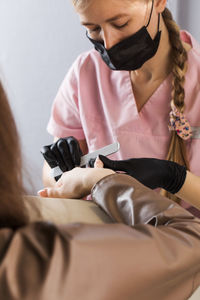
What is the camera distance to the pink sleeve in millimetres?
1287

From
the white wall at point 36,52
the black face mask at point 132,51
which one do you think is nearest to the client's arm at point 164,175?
the black face mask at point 132,51

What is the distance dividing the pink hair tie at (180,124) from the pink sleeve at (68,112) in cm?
33

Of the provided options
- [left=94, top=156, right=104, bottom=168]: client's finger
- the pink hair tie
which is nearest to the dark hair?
[left=94, top=156, right=104, bottom=168]: client's finger

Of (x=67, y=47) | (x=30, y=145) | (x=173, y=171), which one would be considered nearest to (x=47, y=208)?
(x=173, y=171)

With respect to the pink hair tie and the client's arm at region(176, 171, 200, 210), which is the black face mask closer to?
the pink hair tie

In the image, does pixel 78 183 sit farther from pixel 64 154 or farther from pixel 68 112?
pixel 68 112

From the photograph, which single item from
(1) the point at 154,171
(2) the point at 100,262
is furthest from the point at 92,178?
(2) the point at 100,262

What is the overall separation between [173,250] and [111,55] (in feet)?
2.28

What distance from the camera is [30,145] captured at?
2.02 m

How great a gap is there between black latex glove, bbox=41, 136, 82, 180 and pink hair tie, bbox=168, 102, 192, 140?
0.27 m

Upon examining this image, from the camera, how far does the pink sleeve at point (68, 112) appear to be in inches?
50.7

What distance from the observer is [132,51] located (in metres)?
1.08

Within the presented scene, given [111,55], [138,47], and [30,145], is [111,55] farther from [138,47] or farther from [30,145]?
[30,145]

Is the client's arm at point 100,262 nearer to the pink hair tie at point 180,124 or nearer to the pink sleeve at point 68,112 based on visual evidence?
the pink hair tie at point 180,124
